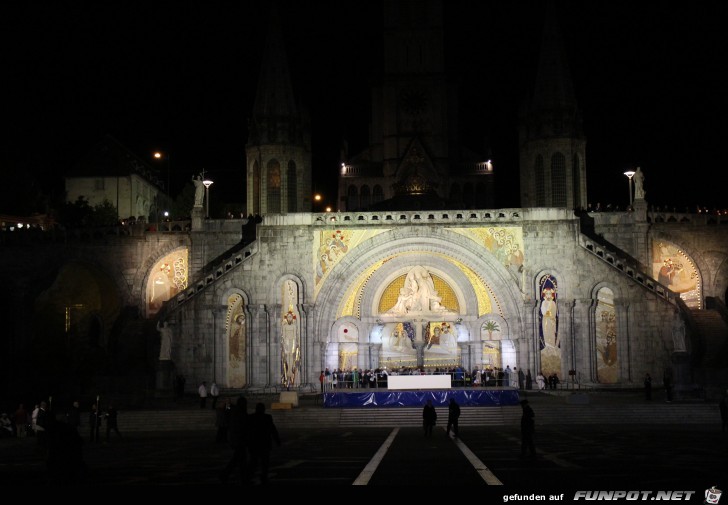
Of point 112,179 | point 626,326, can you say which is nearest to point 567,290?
point 626,326

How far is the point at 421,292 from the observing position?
4988cm

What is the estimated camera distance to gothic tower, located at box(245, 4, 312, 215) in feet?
188

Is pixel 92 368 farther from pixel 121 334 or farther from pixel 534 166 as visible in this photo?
pixel 534 166

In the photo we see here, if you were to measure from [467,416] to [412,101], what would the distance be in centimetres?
3695

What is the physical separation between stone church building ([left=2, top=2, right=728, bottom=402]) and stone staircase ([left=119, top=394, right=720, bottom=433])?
6.88 m

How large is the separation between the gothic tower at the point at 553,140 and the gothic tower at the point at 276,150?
42.0 ft

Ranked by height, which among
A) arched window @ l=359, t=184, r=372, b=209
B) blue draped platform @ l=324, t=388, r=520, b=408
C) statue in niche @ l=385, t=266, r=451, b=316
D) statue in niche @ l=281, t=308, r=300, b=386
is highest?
arched window @ l=359, t=184, r=372, b=209

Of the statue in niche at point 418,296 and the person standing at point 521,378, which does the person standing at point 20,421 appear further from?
the person standing at point 521,378

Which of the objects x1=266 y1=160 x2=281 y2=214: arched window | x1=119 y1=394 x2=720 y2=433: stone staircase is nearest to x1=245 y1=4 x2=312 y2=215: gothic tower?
x1=266 y1=160 x2=281 y2=214: arched window

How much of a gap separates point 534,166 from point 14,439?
33.5 metres

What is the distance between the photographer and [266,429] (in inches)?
682

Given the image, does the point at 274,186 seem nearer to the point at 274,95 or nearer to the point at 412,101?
the point at 274,95

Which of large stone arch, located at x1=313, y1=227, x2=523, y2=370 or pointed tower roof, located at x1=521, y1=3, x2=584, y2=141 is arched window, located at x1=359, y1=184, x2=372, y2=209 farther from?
large stone arch, located at x1=313, y1=227, x2=523, y2=370

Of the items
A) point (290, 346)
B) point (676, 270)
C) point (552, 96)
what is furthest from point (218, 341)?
point (552, 96)
